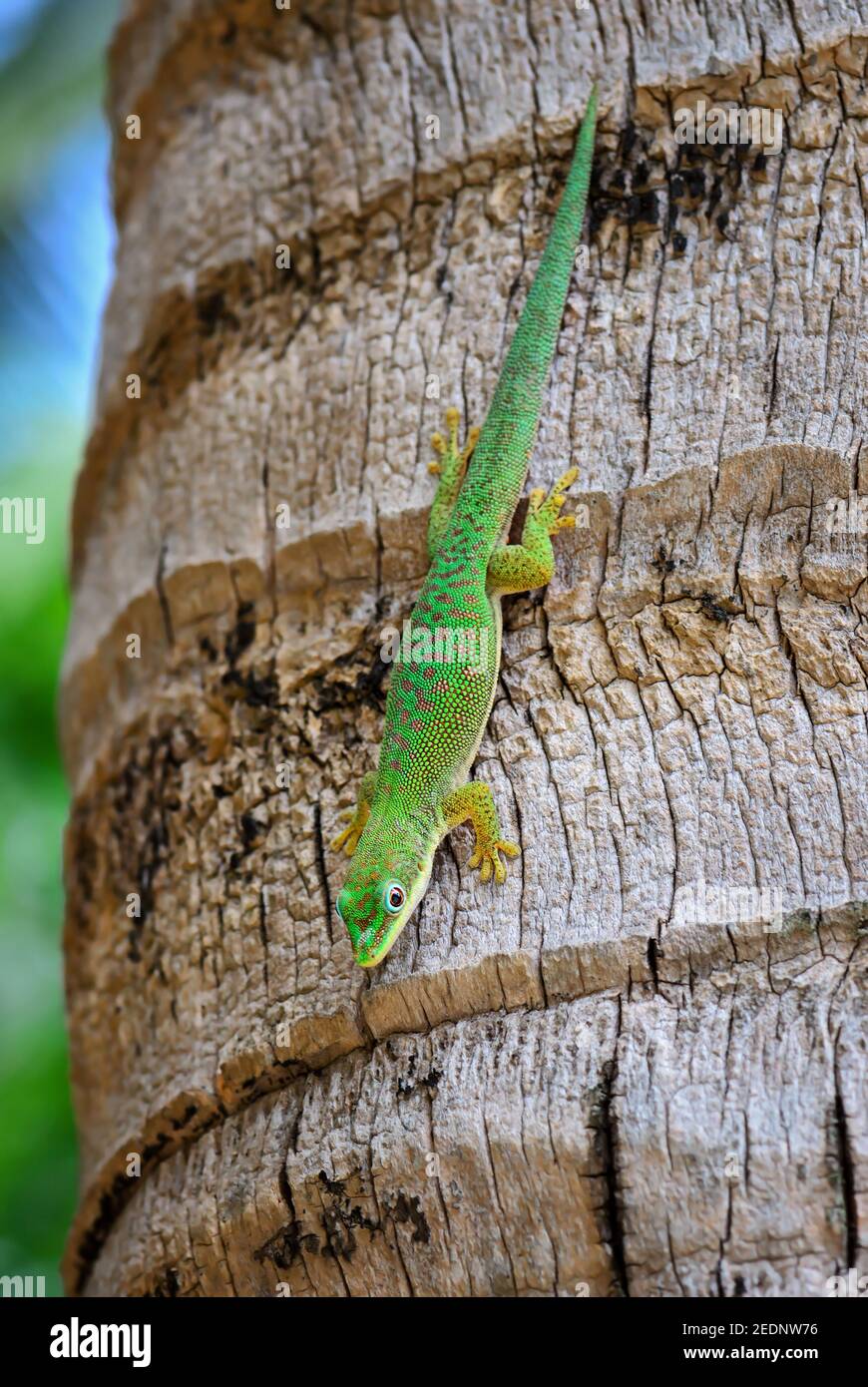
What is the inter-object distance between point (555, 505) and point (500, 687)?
0.52m

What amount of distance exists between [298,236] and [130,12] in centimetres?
186

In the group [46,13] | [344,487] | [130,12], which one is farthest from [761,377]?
[46,13]

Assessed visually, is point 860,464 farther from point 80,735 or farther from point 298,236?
point 80,735

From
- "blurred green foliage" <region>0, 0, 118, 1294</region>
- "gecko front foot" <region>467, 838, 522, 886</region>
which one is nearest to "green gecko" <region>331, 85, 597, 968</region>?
"gecko front foot" <region>467, 838, 522, 886</region>

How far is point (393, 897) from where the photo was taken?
2.90 meters

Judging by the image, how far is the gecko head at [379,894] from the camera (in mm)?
2824

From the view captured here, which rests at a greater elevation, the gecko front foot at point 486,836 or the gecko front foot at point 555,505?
the gecko front foot at point 555,505

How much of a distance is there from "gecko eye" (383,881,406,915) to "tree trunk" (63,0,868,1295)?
7 centimetres

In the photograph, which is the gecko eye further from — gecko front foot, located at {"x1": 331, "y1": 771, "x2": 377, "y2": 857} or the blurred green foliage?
the blurred green foliage

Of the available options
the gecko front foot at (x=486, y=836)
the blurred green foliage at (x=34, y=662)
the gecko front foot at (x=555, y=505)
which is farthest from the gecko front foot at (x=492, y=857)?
the blurred green foliage at (x=34, y=662)

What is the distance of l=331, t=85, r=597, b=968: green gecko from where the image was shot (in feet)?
10.6

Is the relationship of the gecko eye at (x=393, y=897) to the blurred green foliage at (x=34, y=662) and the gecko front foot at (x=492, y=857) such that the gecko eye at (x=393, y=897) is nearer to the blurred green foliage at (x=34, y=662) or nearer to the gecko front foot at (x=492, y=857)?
the gecko front foot at (x=492, y=857)

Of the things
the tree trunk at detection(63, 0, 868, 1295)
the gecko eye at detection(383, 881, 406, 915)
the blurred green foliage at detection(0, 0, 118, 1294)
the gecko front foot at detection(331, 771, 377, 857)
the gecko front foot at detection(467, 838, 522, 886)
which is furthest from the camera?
the blurred green foliage at detection(0, 0, 118, 1294)

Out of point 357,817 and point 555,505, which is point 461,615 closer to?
point 555,505
